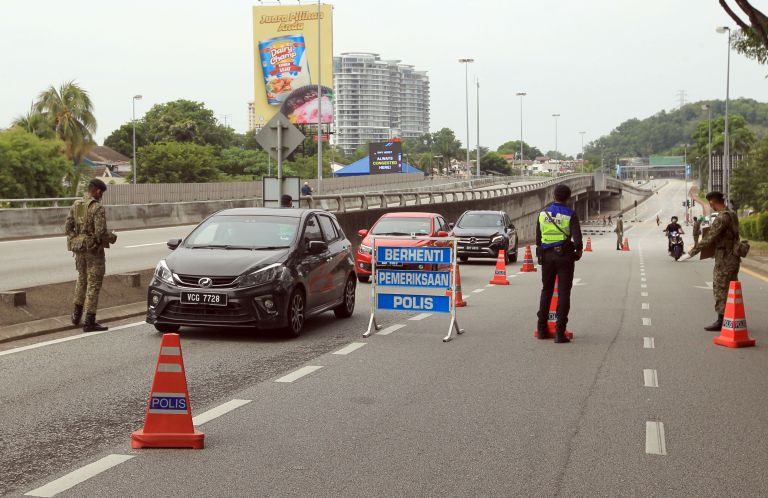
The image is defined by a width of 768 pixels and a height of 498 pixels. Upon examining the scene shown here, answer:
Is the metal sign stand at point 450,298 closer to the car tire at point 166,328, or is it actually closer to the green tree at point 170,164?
the car tire at point 166,328

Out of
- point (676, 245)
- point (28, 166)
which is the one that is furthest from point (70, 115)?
point (676, 245)

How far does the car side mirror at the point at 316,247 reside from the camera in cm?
1249

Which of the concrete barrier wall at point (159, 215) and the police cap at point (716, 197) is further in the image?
the concrete barrier wall at point (159, 215)

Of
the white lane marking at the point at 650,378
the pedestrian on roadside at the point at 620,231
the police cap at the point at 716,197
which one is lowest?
the pedestrian on roadside at the point at 620,231

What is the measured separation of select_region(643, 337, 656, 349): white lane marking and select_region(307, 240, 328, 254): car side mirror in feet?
13.3

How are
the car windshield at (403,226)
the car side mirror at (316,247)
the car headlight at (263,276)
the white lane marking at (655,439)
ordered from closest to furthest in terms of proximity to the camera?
1. the white lane marking at (655,439)
2. the car headlight at (263,276)
3. the car side mirror at (316,247)
4. the car windshield at (403,226)

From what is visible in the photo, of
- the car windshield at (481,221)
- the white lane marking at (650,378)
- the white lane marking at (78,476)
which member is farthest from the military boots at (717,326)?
the car windshield at (481,221)

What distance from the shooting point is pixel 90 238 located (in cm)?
1162

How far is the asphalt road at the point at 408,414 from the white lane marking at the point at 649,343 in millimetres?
35

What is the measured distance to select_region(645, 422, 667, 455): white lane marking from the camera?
6.47m

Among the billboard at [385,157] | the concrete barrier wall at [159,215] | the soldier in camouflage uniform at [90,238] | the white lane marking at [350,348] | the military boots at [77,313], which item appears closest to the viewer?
the white lane marking at [350,348]

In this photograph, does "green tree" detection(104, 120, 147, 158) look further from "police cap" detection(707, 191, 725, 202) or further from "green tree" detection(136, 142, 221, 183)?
"police cap" detection(707, 191, 725, 202)

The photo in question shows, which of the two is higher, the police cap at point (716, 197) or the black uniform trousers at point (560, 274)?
the police cap at point (716, 197)

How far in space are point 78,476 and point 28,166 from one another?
57.9 m
